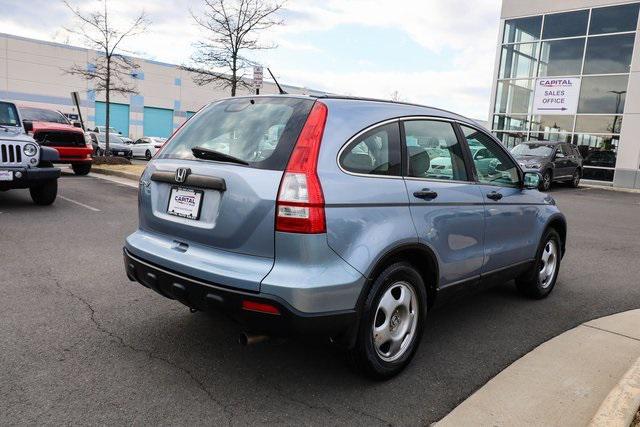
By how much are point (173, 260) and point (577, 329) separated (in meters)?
3.35

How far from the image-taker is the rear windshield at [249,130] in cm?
291

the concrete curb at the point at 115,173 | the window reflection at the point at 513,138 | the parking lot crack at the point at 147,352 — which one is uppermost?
the window reflection at the point at 513,138

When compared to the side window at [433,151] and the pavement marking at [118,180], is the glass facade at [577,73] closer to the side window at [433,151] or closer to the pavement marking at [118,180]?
the pavement marking at [118,180]

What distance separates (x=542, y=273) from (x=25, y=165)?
787 cm

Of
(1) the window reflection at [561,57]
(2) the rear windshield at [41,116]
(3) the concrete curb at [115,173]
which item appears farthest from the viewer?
(1) the window reflection at [561,57]

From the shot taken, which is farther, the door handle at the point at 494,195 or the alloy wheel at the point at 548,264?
the alloy wheel at the point at 548,264

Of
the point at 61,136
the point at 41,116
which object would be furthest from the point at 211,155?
the point at 41,116

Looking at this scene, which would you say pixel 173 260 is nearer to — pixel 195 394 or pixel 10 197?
pixel 195 394

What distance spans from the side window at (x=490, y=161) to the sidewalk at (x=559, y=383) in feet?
4.47

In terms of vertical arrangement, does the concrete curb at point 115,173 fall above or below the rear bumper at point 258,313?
below

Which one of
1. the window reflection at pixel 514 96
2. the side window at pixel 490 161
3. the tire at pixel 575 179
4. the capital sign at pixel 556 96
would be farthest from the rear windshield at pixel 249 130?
the window reflection at pixel 514 96

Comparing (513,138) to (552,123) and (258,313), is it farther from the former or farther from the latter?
(258,313)

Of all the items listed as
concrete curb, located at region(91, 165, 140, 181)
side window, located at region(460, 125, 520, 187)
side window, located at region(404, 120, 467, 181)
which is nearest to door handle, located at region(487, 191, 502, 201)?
side window, located at region(460, 125, 520, 187)

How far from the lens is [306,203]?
2693mm
